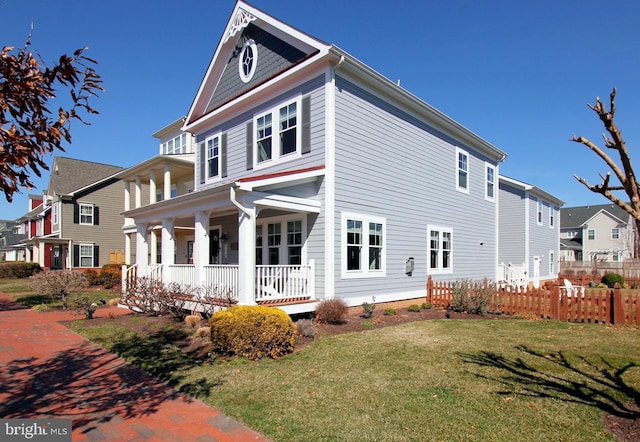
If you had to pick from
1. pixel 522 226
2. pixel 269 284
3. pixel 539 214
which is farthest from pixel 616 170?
pixel 539 214

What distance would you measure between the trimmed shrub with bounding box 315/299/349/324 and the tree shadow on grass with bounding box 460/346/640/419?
3.44 m

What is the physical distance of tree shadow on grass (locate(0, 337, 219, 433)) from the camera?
5125 millimetres

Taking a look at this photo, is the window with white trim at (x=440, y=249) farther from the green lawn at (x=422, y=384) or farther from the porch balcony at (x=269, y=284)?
the green lawn at (x=422, y=384)

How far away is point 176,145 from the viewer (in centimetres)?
2608

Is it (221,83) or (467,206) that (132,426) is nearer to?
(221,83)

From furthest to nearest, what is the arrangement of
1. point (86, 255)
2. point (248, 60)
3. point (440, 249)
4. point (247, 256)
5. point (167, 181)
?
point (86, 255) < point (167, 181) < point (440, 249) < point (248, 60) < point (247, 256)

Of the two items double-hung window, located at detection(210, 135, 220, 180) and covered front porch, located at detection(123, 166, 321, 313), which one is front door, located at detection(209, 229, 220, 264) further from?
covered front porch, located at detection(123, 166, 321, 313)

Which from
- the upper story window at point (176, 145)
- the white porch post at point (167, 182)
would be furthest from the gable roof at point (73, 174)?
the white porch post at point (167, 182)

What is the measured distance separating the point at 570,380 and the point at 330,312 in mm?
5345

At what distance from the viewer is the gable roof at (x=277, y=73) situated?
11.4 m

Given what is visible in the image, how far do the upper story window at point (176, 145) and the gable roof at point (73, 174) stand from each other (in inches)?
326

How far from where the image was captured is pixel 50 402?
215 inches

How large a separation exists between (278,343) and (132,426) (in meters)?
3.29

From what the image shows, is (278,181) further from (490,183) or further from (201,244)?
(490,183)
